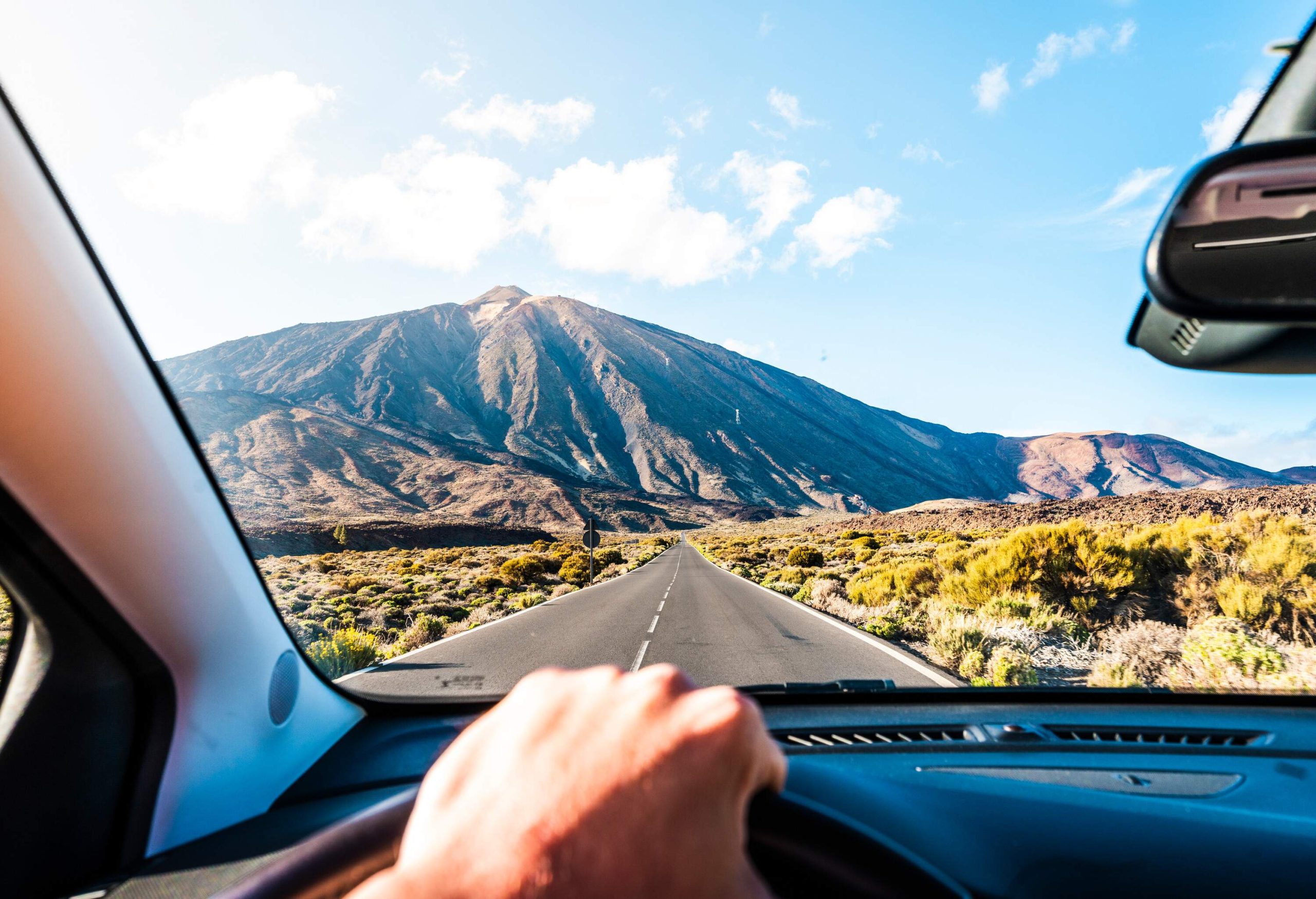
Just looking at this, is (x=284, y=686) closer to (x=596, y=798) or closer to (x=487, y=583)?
(x=596, y=798)

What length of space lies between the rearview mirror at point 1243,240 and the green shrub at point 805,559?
61.9ft

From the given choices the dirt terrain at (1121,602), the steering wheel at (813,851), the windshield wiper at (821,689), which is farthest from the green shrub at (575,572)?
the steering wheel at (813,851)

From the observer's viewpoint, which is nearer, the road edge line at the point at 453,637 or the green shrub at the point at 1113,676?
the road edge line at the point at 453,637

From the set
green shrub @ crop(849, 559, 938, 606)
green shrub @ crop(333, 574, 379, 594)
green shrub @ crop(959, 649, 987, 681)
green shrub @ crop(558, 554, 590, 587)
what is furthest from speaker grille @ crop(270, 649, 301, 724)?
green shrub @ crop(558, 554, 590, 587)

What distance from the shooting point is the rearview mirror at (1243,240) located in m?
1.60

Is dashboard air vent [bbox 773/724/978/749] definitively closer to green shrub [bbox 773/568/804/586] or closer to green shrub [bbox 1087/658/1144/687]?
green shrub [bbox 1087/658/1144/687]

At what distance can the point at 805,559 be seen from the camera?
23422mm

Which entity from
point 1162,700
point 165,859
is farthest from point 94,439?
point 1162,700

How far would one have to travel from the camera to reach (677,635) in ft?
25.2

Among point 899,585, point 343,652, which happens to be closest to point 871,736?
point 343,652

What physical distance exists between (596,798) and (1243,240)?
2.00 metres

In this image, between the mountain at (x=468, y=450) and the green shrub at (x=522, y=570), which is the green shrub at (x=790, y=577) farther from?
the mountain at (x=468, y=450)

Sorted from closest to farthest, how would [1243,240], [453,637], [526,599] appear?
1. [1243,240]
2. [453,637]
3. [526,599]

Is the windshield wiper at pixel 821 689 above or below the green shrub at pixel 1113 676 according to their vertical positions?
above
